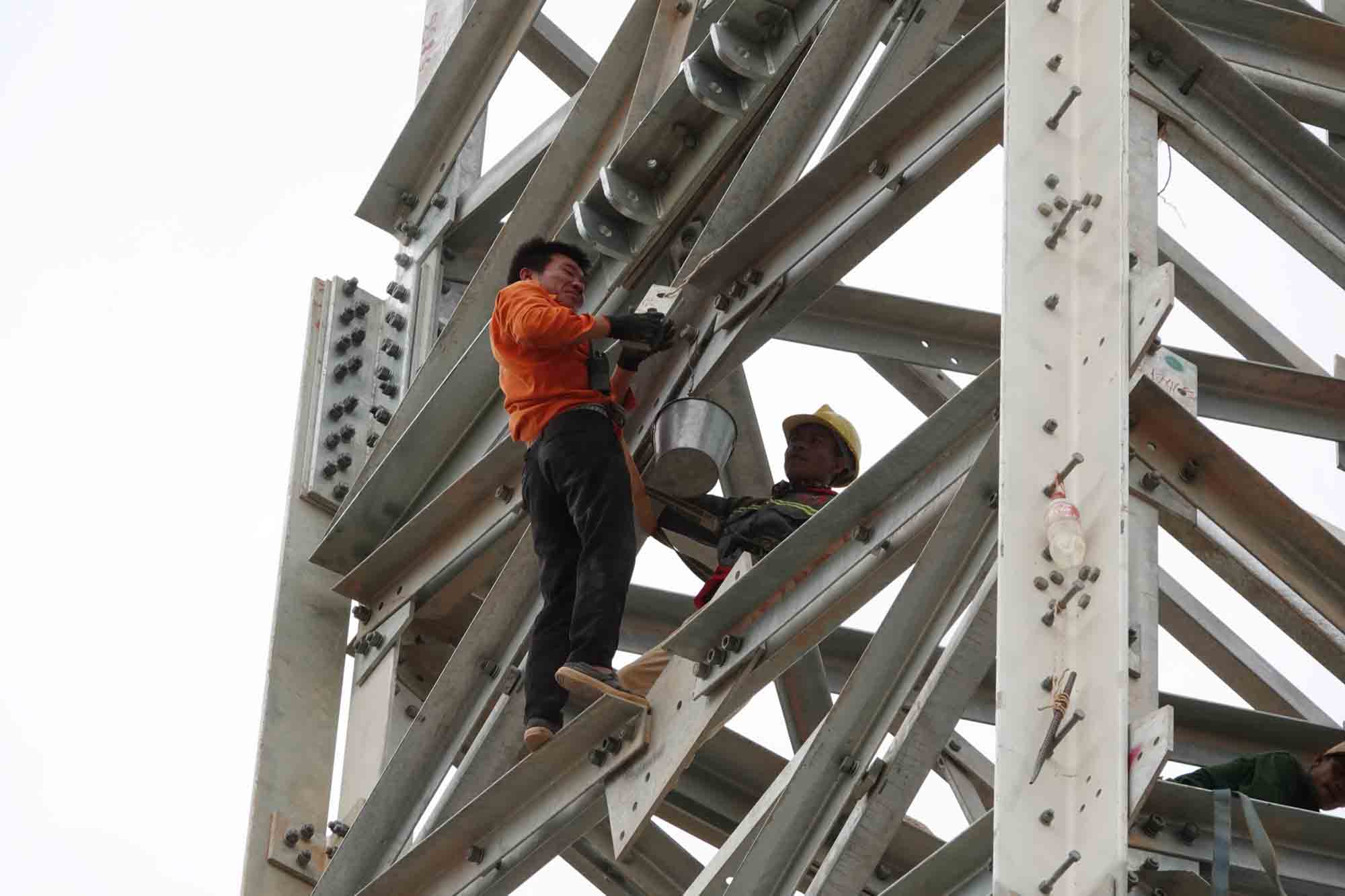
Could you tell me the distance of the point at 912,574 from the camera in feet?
25.4

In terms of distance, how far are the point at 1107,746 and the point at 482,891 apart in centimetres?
373

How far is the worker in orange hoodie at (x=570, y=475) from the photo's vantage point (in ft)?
30.6

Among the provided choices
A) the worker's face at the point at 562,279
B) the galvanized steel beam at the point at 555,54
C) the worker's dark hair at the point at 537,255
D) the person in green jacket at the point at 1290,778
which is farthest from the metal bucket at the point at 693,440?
the galvanized steel beam at the point at 555,54

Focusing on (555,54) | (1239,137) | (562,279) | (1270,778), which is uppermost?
(555,54)

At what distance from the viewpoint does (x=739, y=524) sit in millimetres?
10078

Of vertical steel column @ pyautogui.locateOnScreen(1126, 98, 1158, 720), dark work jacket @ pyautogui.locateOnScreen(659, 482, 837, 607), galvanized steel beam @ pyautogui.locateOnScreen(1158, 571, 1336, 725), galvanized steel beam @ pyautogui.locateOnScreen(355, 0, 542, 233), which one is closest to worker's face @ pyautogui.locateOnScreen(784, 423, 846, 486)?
dark work jacket @ pyautogui.locateOnScreen(659, 482, 837, 607)

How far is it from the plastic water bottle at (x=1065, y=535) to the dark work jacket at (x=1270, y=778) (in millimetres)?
2064

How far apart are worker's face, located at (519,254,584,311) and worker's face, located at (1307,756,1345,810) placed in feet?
11.3

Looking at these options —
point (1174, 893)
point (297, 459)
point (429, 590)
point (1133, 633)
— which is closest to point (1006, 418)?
point (1133, 633)

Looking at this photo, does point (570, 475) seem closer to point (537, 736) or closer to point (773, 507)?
point (773, 507)

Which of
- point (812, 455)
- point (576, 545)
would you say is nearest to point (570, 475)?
point (576, 545)

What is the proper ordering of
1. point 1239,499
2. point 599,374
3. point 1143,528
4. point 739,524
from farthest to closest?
1. point 739,524
2. point 599,374
3. point 1239,499
4. point 1143,528

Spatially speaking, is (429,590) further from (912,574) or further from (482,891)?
(912,574)

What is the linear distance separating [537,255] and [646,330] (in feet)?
4.04
